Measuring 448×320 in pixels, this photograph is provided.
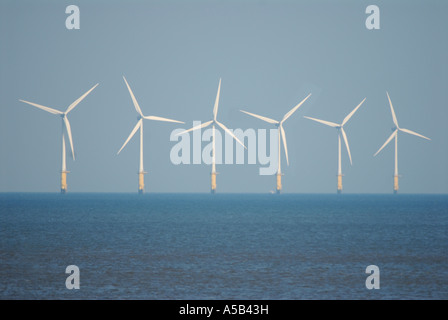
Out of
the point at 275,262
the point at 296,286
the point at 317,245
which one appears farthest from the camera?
the point at 317,245

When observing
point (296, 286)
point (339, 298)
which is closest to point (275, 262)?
point (296, 286)

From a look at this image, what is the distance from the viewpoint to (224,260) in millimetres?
57812

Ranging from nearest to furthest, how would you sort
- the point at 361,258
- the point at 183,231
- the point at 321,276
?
1. the point at 321,276
2. the point at 361,258
3. the point at 183,231

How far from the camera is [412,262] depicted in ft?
188

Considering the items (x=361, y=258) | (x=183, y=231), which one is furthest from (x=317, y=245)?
(x=183, y=231)

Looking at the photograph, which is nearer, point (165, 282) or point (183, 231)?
point (165, 282)
